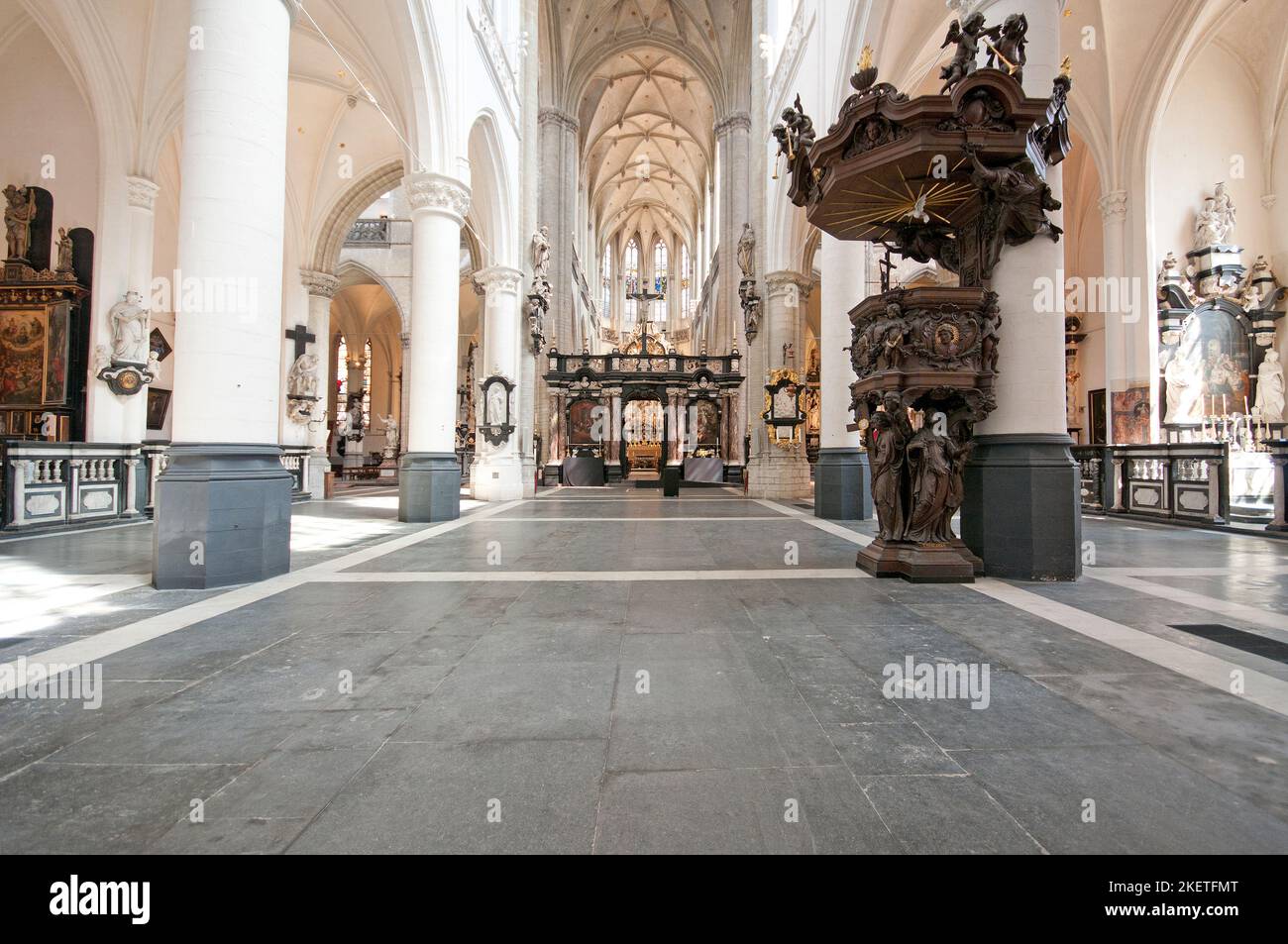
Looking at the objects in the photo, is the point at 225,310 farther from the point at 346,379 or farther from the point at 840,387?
the point at 346,379

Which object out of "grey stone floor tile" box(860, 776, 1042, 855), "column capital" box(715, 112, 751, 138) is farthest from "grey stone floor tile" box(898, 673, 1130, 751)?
"column capital" box(715, 112, 751, 138)

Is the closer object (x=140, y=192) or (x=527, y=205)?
(x=140, y=192)

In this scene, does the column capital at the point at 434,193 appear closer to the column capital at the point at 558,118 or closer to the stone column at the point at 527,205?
the stone column at the point at 527,205

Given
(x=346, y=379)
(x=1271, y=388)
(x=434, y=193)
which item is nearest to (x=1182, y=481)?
(x=1271, y=388)

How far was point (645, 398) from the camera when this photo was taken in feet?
85.0

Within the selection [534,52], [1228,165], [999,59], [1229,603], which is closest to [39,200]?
[534,52]

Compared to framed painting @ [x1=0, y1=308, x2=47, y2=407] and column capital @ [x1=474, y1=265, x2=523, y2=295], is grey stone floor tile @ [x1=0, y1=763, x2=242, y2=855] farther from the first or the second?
column capital @ [x1=474, y1=265, x2=523, y2=295]

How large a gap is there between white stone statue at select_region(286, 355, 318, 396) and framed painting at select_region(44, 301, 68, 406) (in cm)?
437

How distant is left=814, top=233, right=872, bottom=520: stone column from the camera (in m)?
10.4

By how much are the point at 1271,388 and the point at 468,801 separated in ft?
70.7

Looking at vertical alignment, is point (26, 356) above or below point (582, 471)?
above

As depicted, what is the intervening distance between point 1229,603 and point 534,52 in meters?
21.8

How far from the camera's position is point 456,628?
146 inches

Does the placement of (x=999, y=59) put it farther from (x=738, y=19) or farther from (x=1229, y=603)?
(x=738, y=19)
